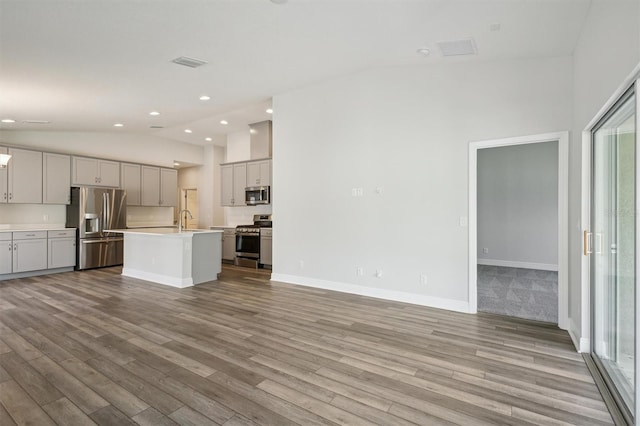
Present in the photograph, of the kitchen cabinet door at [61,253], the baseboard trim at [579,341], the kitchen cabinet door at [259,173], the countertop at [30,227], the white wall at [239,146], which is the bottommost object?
the baseboard trim at [579,341]

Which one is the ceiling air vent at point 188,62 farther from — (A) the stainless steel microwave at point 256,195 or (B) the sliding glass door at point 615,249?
(B) the sliding glass door at point 615,249

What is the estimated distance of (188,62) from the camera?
13.2 feet

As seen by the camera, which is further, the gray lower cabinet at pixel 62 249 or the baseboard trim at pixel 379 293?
the gray lower cabinet at pixel 62 249

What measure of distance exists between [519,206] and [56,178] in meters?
9.78

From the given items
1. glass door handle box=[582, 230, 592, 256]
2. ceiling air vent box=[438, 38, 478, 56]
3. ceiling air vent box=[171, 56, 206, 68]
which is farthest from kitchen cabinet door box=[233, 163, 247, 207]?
glass door handle box=[582, 230, 592, 256]

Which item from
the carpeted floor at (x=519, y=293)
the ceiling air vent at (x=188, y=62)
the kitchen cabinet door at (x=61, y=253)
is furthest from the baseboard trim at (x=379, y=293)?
the kitchen cabinet door at (x=61, y=253)

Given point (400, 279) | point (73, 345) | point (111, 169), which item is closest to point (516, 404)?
point (400, 279)

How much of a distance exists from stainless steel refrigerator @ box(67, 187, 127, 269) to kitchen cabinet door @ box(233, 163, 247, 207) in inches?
96.4

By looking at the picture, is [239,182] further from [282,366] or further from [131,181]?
[282,366]

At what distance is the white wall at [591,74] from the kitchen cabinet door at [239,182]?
607 cm

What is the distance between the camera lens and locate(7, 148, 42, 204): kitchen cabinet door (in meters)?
6.25

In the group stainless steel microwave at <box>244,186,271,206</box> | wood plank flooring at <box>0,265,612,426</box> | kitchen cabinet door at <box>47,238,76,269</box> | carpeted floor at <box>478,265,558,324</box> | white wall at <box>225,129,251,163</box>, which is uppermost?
white wall at <box>225,129,251,163</box>

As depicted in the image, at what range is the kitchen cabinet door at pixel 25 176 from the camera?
6246 mm

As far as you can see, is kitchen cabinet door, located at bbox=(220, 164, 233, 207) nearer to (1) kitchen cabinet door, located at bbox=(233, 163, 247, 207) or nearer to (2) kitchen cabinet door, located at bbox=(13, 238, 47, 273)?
(1) kitchen cabinet door, located at bbox=(233, 163, 247, 207)
